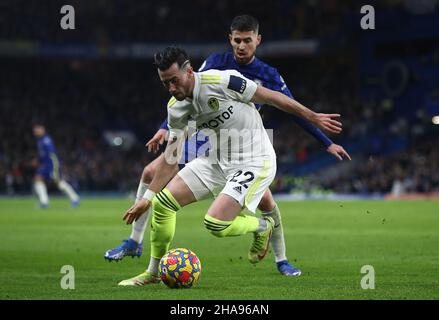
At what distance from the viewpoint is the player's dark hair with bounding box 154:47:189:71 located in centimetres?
770

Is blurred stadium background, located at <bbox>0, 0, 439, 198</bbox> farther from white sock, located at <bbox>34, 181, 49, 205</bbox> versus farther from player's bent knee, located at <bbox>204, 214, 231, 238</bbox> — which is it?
player's bent knee, located at <bbox>204, 214, 231, 238</bbox>

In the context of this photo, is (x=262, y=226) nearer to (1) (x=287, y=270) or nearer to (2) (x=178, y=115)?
(1) (x=287, y=270)

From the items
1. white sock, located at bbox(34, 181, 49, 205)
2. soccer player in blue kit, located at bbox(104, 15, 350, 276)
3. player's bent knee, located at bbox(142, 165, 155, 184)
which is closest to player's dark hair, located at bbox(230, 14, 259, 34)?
soccer player in blue kit, located at bbox(104, 15, 350, 276)

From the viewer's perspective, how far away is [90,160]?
128 feet

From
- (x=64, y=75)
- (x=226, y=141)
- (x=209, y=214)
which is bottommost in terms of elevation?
(x=209, y=214)

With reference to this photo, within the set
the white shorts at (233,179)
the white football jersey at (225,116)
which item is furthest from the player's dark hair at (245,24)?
the white shorts at (233,179)

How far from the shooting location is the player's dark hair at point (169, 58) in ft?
25.3

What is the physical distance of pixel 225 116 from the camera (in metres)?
8.21

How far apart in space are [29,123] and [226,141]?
1301 inches

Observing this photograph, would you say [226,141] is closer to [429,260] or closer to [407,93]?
[429,260]

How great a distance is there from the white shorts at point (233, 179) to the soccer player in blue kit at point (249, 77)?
0.50 m

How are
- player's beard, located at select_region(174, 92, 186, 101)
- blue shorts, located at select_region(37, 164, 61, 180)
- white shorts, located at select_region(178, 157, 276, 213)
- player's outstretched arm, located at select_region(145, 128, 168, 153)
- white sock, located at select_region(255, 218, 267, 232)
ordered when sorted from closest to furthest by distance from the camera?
player's beard, located at select_region(174, 92, 186, 101) → white shorts, located at select_region(178, 157, 276, 213) → white sock, located at select_region(255, 218, 267, 232) → player's outstretched arm, located at select_region(145, 128, 168, 153) → blue shorts, located at select_region(37, 164, 61, 180)

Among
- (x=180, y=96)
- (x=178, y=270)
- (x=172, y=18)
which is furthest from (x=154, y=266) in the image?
(x=172, y=18)
